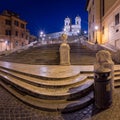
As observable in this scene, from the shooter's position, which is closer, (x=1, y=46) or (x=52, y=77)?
(x=52, y=77)

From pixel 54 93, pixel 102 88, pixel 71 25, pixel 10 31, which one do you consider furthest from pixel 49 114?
pixel 71 25

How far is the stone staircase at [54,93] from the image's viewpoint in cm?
525

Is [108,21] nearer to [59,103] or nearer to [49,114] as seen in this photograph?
[59,103]

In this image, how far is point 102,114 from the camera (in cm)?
480

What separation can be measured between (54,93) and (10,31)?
44.1 meters

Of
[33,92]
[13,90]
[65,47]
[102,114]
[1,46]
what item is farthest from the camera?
[1,46]

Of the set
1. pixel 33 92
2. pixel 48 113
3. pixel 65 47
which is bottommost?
pixel 48 113

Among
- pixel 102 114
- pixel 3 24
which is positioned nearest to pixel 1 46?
pixel 3 24

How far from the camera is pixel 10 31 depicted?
153 feet

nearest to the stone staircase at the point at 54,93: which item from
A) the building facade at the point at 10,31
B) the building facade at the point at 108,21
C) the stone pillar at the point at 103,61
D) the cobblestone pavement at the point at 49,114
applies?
the cobblestone pavement at the point at 49,114

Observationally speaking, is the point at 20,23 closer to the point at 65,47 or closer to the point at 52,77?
the point at 65,47

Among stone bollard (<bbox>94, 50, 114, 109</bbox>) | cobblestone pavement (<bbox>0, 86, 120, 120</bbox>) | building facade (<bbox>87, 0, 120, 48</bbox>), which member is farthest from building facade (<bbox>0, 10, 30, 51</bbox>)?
stone bollard (<bbox>94, 50, 114, 109</bbox>)

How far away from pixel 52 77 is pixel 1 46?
39231 millimetres

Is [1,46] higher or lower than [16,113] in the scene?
higher
